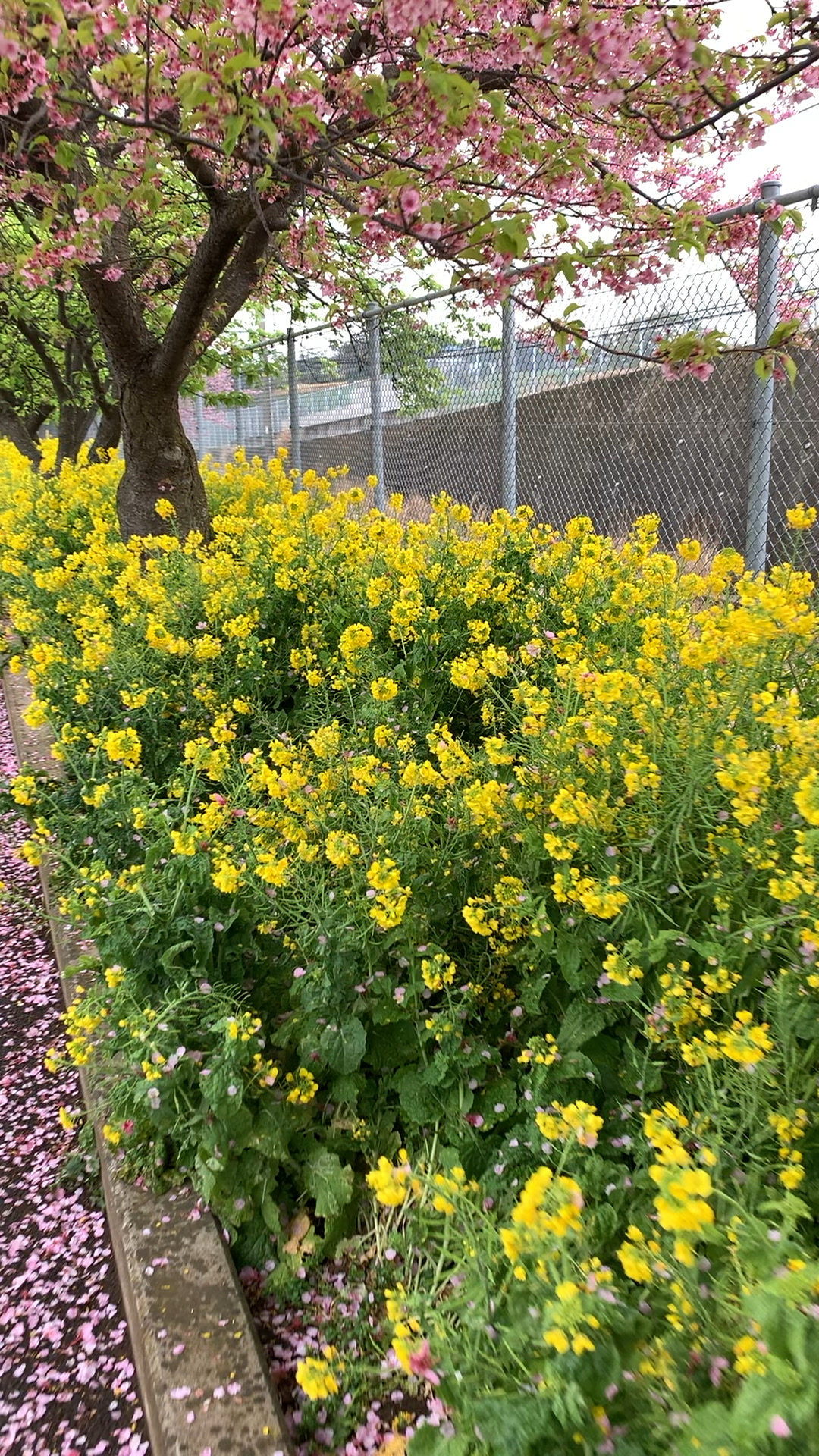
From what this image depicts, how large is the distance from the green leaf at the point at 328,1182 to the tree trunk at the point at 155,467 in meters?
4.19

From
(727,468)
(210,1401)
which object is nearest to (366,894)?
(210,1401)

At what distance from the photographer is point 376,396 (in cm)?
809

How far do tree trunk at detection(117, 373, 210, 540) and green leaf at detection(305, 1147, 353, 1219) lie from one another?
4.19m

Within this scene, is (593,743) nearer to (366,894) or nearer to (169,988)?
(366,894)

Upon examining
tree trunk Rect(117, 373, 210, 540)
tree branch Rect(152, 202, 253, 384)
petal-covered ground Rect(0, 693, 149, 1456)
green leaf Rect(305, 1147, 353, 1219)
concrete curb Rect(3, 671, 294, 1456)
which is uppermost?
tree branch Rect(152, 202, 253, 384)

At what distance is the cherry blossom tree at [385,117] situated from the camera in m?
1.99

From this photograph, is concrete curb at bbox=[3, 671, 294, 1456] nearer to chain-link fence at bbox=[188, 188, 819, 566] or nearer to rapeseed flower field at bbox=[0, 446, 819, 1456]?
rapeseed flower field at bbox=[0, 446, 819, 1456]

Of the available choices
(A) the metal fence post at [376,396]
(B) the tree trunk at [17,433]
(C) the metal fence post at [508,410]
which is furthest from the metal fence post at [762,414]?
(B) the tree trunk at [17,433]

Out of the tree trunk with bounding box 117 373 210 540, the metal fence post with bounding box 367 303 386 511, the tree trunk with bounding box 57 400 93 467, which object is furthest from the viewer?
the tree trunk with bounding box 57 400 93 467

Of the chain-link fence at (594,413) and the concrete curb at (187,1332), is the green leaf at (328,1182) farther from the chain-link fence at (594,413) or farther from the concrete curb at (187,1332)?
the chain-link fence at (594,413)

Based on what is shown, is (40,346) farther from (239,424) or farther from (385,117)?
(385,117)

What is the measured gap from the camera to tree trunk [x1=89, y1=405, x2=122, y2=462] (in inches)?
315

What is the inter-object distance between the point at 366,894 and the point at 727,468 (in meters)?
5.02

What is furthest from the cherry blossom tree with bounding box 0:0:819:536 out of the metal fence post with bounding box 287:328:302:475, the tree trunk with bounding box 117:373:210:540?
the metal fence post with bounding box 287:328:302:475
